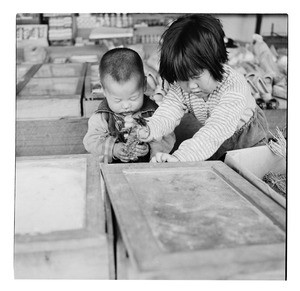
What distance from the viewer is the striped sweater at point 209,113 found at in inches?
41.7

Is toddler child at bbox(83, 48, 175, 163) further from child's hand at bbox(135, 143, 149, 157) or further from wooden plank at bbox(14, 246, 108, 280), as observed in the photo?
wooden plank at bbox(14, 246, 108, 280)

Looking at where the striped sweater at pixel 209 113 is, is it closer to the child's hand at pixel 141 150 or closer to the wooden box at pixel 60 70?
the child's hand at pixel 141 150

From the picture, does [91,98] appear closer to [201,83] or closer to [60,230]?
[201,83]

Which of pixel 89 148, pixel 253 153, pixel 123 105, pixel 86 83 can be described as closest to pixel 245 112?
pixel 253 153

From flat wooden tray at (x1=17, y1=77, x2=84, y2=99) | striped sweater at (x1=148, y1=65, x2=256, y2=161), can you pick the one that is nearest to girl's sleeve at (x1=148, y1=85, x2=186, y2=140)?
striped sweater at (x1=148, y1=65, x2=256, y2=161)

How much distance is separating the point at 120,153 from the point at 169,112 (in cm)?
20

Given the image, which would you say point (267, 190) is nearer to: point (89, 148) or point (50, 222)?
point (50, 222)

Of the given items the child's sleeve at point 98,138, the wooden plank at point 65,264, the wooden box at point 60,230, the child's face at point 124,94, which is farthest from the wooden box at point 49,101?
the wooden plank at point 65,264

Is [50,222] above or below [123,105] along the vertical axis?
below

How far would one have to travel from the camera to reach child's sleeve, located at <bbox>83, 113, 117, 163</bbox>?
1188 mm

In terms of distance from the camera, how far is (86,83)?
1.56 metres

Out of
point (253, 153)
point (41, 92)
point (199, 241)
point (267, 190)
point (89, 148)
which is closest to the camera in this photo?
point (199, 241)

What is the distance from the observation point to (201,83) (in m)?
1.07

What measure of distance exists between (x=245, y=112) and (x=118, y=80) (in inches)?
16.0
